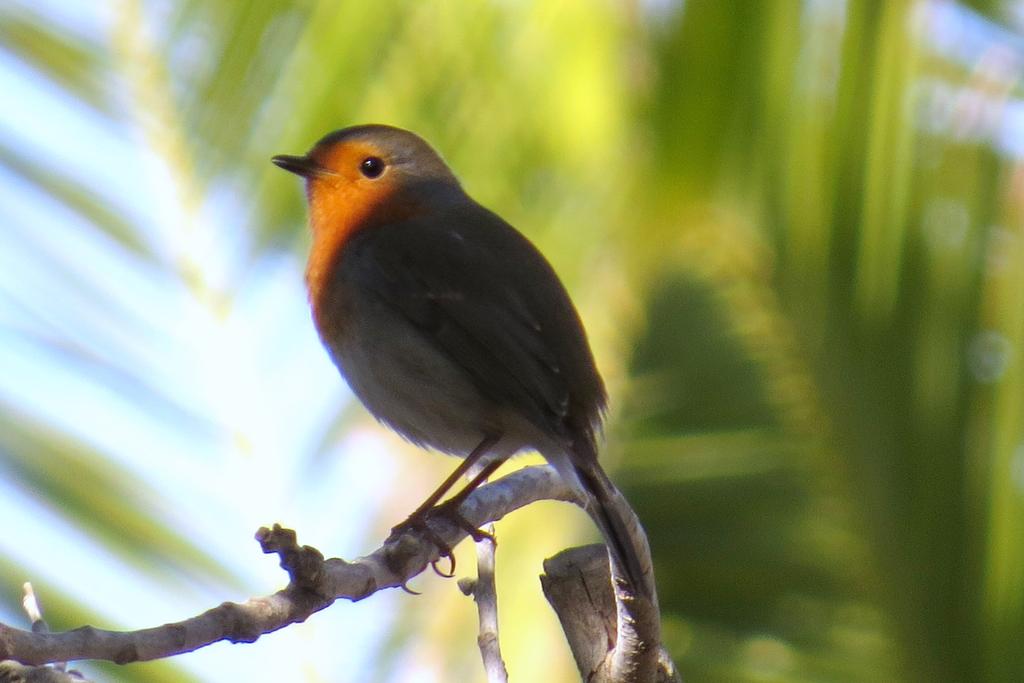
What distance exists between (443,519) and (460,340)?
1.68ft

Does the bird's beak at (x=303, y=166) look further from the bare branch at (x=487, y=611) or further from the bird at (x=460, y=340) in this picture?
the bare branch at (x=487, y=611)

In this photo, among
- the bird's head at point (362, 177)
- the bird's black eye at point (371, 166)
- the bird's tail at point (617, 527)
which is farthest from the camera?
the bird's black eye at point (371, 166)

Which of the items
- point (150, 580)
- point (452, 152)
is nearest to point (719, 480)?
point (452, 152)

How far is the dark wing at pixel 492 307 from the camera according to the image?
13.3 ft

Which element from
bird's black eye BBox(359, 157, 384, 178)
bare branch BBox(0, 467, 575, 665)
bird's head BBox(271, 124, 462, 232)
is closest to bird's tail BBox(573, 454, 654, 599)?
bare branch BBox(0, 467, 575, 665)

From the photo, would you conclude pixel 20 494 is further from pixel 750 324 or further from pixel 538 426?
pixel 750 324

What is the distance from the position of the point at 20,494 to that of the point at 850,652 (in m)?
3.07

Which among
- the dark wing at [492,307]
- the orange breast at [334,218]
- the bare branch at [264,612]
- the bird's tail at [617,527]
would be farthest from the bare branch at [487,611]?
the orange breast at [334,218]

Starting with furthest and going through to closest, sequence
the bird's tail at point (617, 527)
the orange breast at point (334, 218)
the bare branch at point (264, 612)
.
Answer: the orange breast at point (334, 218)
the bird's tail at point (617, 527)
the bare branch at point (264, 612)

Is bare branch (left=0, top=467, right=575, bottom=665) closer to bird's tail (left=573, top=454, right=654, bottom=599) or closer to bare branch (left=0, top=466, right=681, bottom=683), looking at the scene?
bare branch (left=0, top=466, right=681, bottom=683)

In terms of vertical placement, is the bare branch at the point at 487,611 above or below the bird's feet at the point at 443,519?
below

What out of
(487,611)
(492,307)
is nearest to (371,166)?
(492,307)

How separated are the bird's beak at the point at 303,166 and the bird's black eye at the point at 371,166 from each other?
4.5 inches

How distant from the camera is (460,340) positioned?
13.5 ft
